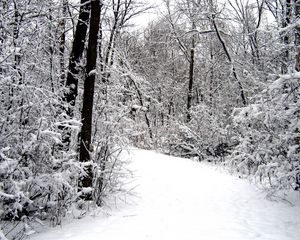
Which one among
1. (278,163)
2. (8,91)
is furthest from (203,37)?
(8,91)

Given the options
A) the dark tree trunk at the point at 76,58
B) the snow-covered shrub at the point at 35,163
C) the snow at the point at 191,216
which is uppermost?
the dark tree trunk at the point at 76,58

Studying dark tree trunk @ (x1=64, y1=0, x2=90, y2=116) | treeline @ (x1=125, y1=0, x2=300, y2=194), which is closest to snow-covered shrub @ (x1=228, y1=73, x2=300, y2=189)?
treeline @ (x1=125, y1=0, x2=300, y2=194)

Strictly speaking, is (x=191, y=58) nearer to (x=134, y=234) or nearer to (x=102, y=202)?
(x=102, y=202)

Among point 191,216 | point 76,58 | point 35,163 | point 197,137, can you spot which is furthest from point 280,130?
point 197,137

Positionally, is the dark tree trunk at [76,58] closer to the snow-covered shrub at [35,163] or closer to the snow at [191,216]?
the snow-covered shrub at [35,163]

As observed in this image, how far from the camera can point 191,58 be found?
25.8 m

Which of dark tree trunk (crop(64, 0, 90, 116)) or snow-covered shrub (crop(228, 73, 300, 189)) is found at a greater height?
dark tree trunk (crop(64, 0, 90, 116))

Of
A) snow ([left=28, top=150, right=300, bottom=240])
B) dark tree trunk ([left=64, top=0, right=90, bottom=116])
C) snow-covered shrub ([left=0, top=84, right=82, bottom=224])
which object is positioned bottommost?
snow ([left=28, top=150, right=300, bottom=240])

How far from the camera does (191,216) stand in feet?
22.3

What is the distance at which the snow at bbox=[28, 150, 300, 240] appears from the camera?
18.7 feet

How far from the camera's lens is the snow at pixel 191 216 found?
5.71 metres

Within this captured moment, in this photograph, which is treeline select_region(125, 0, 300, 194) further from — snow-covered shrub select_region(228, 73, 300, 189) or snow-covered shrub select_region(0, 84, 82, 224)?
snow-covered shrub select_region(0, 84, 82, 224)

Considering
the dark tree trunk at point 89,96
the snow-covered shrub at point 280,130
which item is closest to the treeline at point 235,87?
the snow-covered shrub at point 280,130

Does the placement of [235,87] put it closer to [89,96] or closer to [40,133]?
[89,96]
